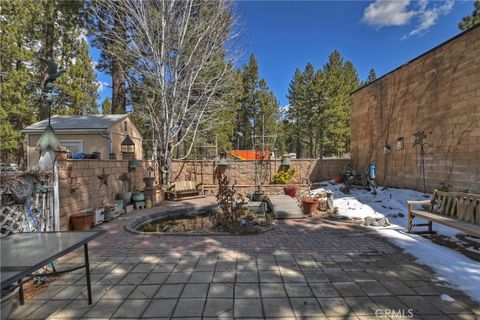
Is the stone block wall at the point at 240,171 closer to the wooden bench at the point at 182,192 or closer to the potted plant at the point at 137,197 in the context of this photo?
the wooden bench at the point at 182,192

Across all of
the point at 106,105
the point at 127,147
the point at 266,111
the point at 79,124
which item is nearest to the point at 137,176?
the point at 127,147

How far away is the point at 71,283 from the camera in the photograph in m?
2.90

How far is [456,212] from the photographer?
13.8ft

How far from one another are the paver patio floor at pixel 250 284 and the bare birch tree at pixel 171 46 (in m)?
6.92

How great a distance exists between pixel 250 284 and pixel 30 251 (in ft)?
7.31

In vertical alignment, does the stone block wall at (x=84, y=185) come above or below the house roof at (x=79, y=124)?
below

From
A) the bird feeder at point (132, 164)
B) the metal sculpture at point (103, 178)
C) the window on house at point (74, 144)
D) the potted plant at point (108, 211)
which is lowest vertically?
the potted plant at point (108, 211)

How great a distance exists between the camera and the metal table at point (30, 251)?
1.63 meters

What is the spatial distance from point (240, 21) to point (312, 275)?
11.8 m

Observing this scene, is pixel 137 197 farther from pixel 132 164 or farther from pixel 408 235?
pixel 408 235

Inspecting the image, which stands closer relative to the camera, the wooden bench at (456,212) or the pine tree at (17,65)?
the wooden bench at (456,212)

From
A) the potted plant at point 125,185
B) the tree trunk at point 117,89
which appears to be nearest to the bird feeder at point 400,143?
the potted plant at point 125,185

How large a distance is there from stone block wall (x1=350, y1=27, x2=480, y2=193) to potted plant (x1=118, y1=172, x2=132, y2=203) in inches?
366

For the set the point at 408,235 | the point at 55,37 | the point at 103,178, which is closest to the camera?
the point at 408,235
